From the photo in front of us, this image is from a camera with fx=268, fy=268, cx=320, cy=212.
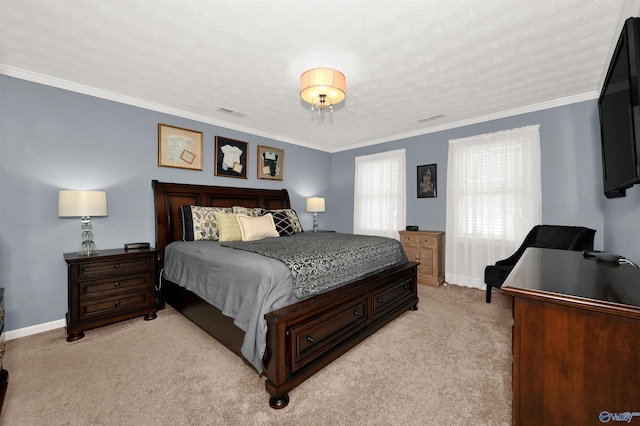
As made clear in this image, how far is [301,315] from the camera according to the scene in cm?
183

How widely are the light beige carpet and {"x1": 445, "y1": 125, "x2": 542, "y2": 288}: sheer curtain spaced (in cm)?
156

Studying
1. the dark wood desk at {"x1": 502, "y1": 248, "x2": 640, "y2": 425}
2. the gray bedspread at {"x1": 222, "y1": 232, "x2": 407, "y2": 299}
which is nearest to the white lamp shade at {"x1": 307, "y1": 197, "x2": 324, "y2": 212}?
the gray bedspread at {"x1": 222, "y1": 232, "x2": 407, "y2": 299}

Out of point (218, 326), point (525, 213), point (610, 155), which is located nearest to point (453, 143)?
point (525, 213)

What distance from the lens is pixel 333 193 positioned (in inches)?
241

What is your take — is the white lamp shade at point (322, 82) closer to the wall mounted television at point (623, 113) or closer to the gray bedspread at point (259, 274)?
the gray bedspread at point (259, 274)

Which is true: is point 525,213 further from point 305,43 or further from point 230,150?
point 230,150

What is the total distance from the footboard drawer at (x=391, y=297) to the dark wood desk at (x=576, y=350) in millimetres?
1552

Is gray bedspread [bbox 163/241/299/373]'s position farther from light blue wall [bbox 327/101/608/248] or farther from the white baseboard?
light blue wall [bbox 327/101/608/248]

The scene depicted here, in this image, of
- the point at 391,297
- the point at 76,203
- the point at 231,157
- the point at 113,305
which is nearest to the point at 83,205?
the point at 76,203

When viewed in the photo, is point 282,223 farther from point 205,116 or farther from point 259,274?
point 259,274

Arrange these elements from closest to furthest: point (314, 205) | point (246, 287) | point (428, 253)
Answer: point (246, 287)
point (428, 253)
point (314, 205)

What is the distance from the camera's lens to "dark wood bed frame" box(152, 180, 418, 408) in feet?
5.66

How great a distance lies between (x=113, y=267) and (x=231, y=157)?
225cm

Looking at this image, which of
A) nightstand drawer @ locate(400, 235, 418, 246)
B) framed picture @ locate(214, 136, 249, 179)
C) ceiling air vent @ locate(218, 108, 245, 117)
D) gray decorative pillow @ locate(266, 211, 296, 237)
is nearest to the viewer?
ceiling air vent @ locate(218, 108, 245, 117)
